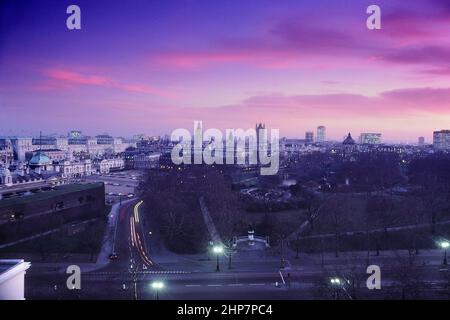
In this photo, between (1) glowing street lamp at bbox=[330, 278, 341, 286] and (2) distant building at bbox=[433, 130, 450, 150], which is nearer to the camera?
(1) glowing street lamp at bbox=[330, 278, 341, 286]

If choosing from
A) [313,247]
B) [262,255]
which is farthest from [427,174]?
[262,255]

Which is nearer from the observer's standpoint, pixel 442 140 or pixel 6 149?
pixel 6 149

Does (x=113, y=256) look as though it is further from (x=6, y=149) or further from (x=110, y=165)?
(x=6, y=149)

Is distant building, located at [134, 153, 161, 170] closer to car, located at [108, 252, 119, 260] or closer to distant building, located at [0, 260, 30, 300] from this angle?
car, located at [108, 252, 119, 260]

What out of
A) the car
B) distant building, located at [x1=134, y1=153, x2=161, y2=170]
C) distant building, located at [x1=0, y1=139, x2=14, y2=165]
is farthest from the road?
distant building, located at [x1=0, y1=139, x2=14, y2=165]

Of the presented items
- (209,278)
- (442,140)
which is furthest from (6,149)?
(442,140)

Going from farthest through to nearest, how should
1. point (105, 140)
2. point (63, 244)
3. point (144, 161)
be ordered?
point (105, 140), point (144, 161), point (63, 244)

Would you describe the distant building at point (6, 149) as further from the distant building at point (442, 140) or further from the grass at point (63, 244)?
the distant building at point (442, 140)
